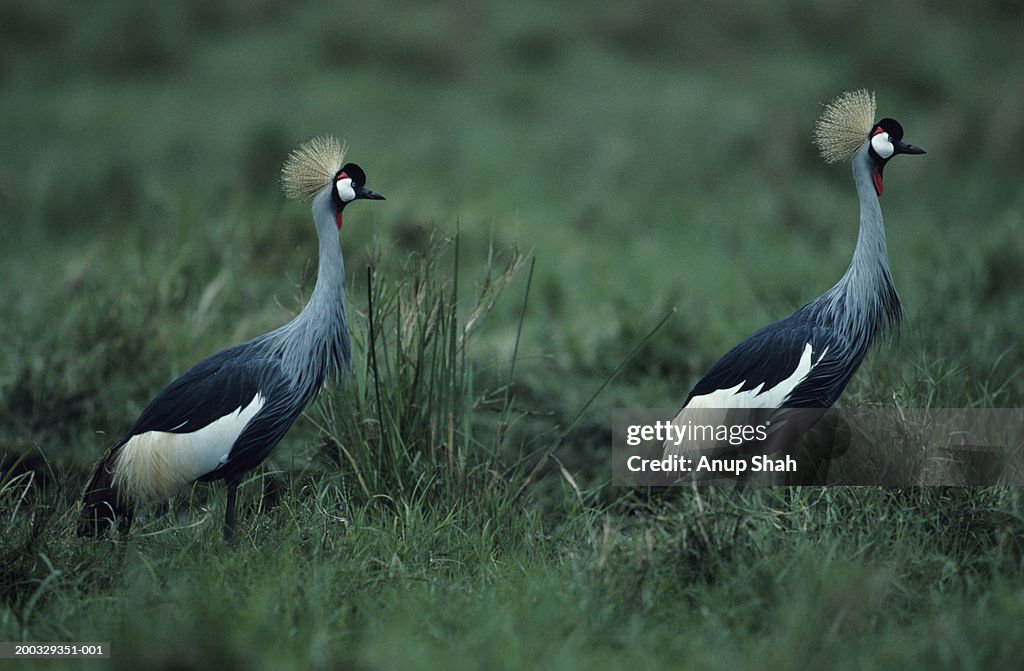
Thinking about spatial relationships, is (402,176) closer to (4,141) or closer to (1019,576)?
(4,141)

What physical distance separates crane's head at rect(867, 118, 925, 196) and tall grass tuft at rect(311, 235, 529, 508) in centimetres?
124

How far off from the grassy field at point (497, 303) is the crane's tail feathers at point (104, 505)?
0.24 ft

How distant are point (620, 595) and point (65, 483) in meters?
1.94

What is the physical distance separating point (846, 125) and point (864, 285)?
20.6 inches

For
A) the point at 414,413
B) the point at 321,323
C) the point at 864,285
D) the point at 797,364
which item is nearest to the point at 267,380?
the point at 321,323

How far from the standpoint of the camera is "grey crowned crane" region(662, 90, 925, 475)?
368cm

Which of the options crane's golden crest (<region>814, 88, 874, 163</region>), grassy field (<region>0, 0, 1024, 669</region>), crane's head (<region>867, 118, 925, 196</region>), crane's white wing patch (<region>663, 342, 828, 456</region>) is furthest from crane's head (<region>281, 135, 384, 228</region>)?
crane's head (<region>867, 118, 925, 196</region>)

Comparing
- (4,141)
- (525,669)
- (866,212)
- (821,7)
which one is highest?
(821,7)

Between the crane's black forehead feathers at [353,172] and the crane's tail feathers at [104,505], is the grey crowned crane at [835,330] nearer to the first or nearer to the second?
the crane's black forehead feathers at [353,172]

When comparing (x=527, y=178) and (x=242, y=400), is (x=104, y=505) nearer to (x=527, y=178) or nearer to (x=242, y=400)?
(x=242, y=400)

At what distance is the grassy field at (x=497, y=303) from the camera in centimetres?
313

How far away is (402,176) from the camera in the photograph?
903 cm

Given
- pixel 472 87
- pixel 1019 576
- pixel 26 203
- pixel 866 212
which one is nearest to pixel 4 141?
pixel 26 203

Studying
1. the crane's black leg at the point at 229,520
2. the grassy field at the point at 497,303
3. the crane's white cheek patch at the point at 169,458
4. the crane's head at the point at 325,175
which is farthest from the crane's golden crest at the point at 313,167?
the crane's black leg at the point at 229,520
